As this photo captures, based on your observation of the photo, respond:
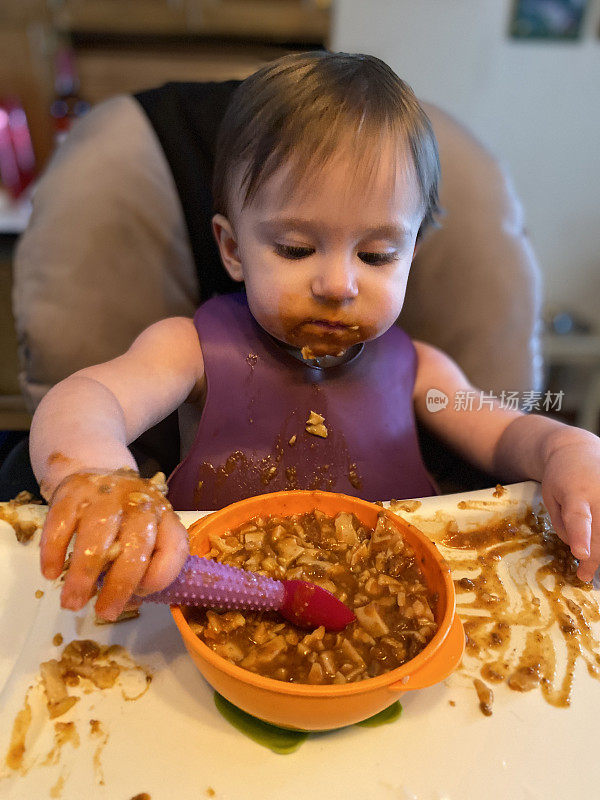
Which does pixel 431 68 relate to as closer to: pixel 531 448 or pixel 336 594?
pixel 531 448

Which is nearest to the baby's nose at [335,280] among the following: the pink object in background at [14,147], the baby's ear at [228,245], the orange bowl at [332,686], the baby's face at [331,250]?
the baby's face at [331,250]

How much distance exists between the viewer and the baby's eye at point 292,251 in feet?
2.11

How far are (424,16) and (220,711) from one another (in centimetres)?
226

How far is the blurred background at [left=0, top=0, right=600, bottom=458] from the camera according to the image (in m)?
2.16

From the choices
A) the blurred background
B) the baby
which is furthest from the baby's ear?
the blurred background

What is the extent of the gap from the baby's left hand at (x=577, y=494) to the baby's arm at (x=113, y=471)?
434mm

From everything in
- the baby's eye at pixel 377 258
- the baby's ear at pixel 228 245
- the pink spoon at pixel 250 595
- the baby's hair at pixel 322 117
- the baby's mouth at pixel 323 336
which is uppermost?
the baby's hair at pixel 322 117

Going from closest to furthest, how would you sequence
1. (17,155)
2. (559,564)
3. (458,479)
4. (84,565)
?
(84,565) < (559,564) < (458,479) < (17,155)

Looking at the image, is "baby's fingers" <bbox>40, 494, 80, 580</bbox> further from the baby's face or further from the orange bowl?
the baby's face

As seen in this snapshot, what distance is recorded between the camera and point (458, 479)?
0.96 m

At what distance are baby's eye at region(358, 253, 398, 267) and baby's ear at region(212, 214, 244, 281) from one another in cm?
18

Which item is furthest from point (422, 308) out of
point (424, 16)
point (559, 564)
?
point (424, 16)

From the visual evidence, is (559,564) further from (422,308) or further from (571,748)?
(422,308)

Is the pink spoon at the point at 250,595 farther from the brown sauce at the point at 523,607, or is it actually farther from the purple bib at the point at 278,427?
the purple bib at the point at 278,427
